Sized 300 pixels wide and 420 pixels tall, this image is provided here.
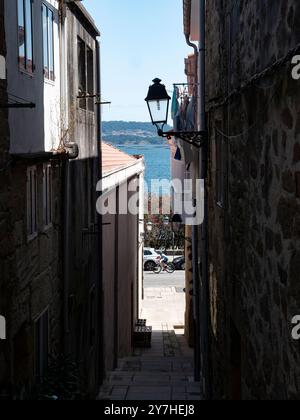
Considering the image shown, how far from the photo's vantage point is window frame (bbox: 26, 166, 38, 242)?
859cm

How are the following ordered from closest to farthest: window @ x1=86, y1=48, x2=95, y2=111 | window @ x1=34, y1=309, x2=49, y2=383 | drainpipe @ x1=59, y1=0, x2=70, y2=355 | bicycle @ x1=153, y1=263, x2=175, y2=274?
window @ x1=34, y1=309, x2=49, y2=383, drainpipe @ x1=59, y1=0, x2=70, y2=355, window @ x1=86, y1=48, x2=95, y2=111, bicycle @ x1=153, y1=263, x2=175, y2=274

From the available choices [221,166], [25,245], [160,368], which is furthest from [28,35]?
[160,368]

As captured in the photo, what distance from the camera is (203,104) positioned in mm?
11680

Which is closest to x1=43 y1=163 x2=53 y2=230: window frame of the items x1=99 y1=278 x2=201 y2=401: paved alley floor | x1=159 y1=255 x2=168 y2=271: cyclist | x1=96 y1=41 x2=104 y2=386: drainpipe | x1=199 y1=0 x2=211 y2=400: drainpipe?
x1=199 y1=0 x2=211 y2=400: drainpipe

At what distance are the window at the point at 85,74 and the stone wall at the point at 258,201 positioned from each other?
4868 mm

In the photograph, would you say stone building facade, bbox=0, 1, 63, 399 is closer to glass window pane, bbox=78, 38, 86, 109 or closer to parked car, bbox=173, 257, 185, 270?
glass window pane, bbox=78, 38, 86, 109

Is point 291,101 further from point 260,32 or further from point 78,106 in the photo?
point 78,106

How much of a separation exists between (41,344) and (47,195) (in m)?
2.11

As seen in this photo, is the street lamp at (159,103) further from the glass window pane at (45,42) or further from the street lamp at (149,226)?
the street lamp at (149,226)

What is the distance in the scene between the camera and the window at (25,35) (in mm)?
8102

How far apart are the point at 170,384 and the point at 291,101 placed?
1100 centimetres

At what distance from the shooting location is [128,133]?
565ft

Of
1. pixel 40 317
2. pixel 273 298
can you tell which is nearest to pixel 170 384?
pixel 40 317

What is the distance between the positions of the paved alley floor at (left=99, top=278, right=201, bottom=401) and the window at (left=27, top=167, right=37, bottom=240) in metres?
4.92
